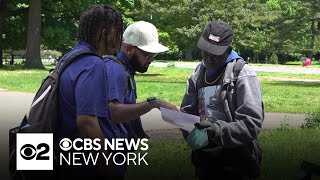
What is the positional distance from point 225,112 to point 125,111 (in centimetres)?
56

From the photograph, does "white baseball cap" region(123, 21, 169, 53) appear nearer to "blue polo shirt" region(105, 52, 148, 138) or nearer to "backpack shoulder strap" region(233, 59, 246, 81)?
"blue polo shirt" region(105, 52, 148, 138)

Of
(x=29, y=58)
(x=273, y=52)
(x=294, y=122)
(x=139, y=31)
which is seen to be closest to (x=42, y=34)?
(x=29, y=58)

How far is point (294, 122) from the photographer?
41.6ft

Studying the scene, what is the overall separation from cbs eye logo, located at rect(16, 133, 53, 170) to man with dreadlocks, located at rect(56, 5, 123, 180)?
68 millimetres

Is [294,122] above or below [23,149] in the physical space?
below

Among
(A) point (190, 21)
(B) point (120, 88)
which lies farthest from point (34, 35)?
(B) point (120, 88)

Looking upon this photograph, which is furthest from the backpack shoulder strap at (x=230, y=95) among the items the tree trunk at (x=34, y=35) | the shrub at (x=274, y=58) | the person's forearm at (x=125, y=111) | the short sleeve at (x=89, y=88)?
the shrub at (x=274, y=58)

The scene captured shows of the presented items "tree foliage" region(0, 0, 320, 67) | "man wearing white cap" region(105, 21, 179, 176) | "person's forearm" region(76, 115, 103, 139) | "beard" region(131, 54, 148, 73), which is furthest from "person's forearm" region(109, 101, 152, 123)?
"tree foliage" region(0, 0, 320, 67)

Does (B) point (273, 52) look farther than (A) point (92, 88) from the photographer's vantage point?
Yes

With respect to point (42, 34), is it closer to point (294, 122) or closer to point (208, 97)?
point (294, 122)

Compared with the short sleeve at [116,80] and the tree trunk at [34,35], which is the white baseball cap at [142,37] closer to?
the short sleeve at [116,80]

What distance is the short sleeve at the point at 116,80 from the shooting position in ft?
10.7

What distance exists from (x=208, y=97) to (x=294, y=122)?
969cm

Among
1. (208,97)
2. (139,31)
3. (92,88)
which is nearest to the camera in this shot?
(92,88)
